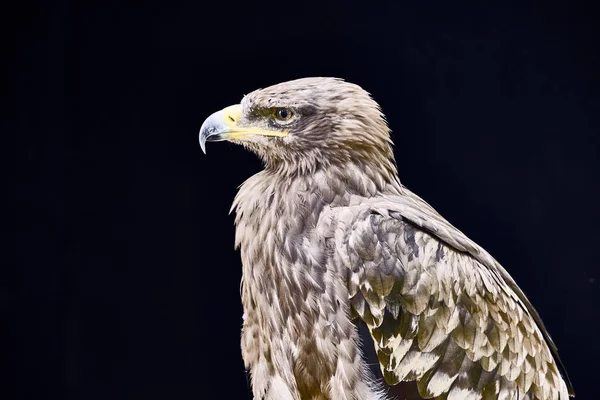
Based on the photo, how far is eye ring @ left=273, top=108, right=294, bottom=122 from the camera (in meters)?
2.73

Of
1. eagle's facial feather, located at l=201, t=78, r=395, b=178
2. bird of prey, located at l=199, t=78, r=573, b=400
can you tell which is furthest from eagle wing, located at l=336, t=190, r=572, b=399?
eagle's facial feather, located at l=201, t=78, r=395, b=178

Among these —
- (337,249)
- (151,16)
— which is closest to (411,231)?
(337,249)

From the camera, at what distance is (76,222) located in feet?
12.8

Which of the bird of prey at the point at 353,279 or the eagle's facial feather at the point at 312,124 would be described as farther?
the eagle's facial feather at the point at 312,124

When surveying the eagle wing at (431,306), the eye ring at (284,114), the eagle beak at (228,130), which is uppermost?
the eye ring at (284,114)

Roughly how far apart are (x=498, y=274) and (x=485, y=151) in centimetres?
119

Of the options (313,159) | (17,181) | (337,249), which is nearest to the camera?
(337,249)

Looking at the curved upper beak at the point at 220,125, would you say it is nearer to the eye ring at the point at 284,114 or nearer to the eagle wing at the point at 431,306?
the eye ring at the point at 284,114

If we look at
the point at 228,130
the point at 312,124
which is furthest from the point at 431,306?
Result: the point at 228,130

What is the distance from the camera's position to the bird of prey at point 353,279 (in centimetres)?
255

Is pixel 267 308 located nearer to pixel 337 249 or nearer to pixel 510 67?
pixel 337 249

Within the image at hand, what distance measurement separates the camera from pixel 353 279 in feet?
8.30

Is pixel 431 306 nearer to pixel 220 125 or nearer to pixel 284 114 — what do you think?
pixel 284 114

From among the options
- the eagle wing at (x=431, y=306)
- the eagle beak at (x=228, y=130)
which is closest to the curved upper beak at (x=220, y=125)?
the eagle beak at (x=228, y=130)
